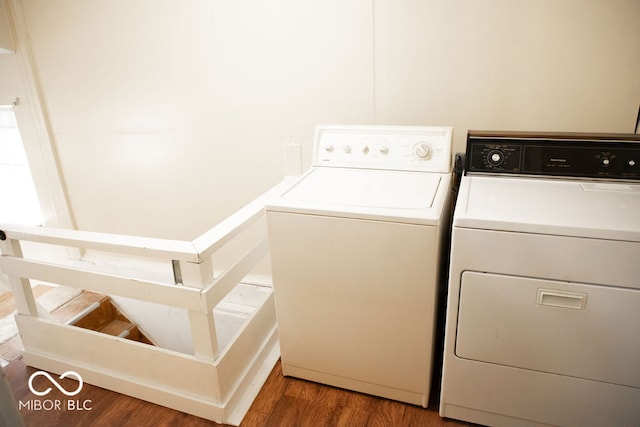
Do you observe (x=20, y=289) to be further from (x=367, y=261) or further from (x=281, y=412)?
(x=367, y=261)

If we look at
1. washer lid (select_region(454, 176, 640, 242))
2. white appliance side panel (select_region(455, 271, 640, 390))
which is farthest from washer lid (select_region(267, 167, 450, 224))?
white appliance side panel (select_region(455, 271, 640, 390))

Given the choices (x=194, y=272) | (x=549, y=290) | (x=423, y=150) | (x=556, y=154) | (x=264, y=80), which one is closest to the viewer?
(x=549, y=290)

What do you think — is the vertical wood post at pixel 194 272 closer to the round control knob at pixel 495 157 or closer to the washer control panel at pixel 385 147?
the washer control panel at pixel 385 147

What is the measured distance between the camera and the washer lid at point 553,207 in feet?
3.68

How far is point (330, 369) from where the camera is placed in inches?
64.2

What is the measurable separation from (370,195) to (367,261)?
0.24 meters

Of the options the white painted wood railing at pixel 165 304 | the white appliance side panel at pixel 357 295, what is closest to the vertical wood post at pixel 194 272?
the white painted wood railing at pixel 165 304

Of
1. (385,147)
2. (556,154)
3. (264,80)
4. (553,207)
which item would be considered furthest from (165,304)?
Result: (556,154)

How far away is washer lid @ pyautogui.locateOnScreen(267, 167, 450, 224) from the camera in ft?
4.32

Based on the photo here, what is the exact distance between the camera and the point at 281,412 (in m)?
1.57

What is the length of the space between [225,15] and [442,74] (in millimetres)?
1095

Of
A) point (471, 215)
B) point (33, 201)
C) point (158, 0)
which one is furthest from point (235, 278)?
point (33, 201)

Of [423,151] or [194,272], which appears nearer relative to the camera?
[194,272]

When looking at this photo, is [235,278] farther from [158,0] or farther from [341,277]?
[158,0]
